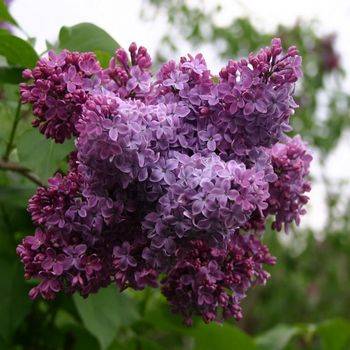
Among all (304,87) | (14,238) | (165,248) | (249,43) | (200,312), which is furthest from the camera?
(304,87)

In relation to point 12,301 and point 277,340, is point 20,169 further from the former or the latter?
point 277,340

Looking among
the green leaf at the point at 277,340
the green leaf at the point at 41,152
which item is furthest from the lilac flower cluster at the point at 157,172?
the green leaf at the point at 277,340

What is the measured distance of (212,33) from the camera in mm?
3092

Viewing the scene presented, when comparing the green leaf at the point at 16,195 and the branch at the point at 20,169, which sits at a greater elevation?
the branch at the point at 20,169

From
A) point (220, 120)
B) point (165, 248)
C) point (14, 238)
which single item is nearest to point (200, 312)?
point (165, 248)

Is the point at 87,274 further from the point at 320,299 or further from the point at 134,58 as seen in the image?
the point at 320,299

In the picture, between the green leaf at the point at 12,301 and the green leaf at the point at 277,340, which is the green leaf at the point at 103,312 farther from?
the green leaf at the point at 277,340

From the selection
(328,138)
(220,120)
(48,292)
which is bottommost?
(48,292)

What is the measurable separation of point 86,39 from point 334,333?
1.18m

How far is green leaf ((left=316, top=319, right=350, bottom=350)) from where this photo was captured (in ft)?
6.68

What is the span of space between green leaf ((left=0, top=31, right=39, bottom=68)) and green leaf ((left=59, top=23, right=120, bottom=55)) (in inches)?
3.2

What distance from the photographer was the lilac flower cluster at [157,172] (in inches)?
34.6

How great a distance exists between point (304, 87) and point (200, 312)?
283 cm

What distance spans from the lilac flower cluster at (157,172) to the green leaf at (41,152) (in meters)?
0.14
